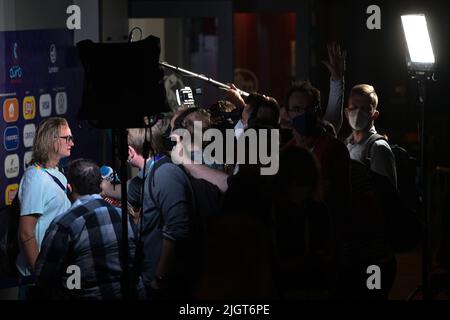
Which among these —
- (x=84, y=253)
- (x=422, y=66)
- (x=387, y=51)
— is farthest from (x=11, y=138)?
(x=387, y=51)

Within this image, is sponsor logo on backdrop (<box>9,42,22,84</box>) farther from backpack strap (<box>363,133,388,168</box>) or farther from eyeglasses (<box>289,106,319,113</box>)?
backpack strap (<box>363,133,388,168</box>)

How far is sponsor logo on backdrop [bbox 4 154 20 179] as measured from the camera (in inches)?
228

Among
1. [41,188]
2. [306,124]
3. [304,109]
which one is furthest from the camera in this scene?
[304,109]

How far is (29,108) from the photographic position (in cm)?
607

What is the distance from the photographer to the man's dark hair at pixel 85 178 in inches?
186

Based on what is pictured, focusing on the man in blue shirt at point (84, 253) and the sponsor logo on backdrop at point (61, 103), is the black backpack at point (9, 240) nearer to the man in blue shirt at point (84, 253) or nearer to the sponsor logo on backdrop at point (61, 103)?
the sponsor logo on backdrop at point (61, 103)

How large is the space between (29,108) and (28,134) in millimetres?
152

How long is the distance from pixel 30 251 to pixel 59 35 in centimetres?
169

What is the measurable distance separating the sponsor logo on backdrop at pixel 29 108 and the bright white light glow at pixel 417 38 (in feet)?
7.51

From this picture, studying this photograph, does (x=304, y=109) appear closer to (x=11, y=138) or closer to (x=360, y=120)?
(x=360, y=120)

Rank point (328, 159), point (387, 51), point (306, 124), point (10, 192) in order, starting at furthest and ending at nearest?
point (387, 51) → point (10, 192) → point (306, 124) → point (328, 159)

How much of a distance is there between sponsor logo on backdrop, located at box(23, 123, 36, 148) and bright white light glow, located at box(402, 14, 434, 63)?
2319mm

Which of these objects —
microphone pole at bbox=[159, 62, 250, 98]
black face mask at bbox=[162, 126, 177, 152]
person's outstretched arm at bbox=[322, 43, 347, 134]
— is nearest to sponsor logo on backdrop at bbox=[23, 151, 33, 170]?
microphone pole at bbox=[159, 62, 250, 98]

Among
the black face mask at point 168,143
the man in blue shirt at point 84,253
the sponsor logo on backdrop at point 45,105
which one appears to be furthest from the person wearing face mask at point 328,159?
the sponsor logo on backdrop at point 45,105
